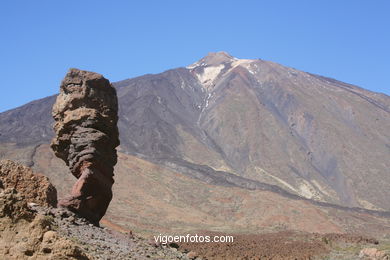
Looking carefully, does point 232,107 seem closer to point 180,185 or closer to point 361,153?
point 361,153

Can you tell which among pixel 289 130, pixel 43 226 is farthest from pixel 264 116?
pixel 43 226

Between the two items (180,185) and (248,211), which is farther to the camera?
(180,185)

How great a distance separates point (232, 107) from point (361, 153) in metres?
32.7

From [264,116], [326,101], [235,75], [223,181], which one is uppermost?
[235,75]

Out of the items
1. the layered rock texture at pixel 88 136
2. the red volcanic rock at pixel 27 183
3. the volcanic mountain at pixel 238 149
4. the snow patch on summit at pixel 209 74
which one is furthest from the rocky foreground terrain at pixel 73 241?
the snow patch on summit at pixel 209 74

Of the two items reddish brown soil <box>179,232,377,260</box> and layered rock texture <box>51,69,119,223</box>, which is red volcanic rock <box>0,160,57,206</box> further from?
reddish brown soil <box>179,232,377,260</box>

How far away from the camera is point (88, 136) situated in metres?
16.8

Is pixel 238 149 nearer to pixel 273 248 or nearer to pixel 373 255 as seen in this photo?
pixel 273 248

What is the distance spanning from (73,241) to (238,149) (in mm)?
107558

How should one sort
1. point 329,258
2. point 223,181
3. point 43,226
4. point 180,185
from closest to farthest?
point 43,226 < point 329,258 < point 180,185 < point 223,181

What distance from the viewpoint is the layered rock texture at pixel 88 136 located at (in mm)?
16281

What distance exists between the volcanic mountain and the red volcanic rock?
3327 cm

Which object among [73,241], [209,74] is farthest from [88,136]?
[209,74]

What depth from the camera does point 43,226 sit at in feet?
20.1
